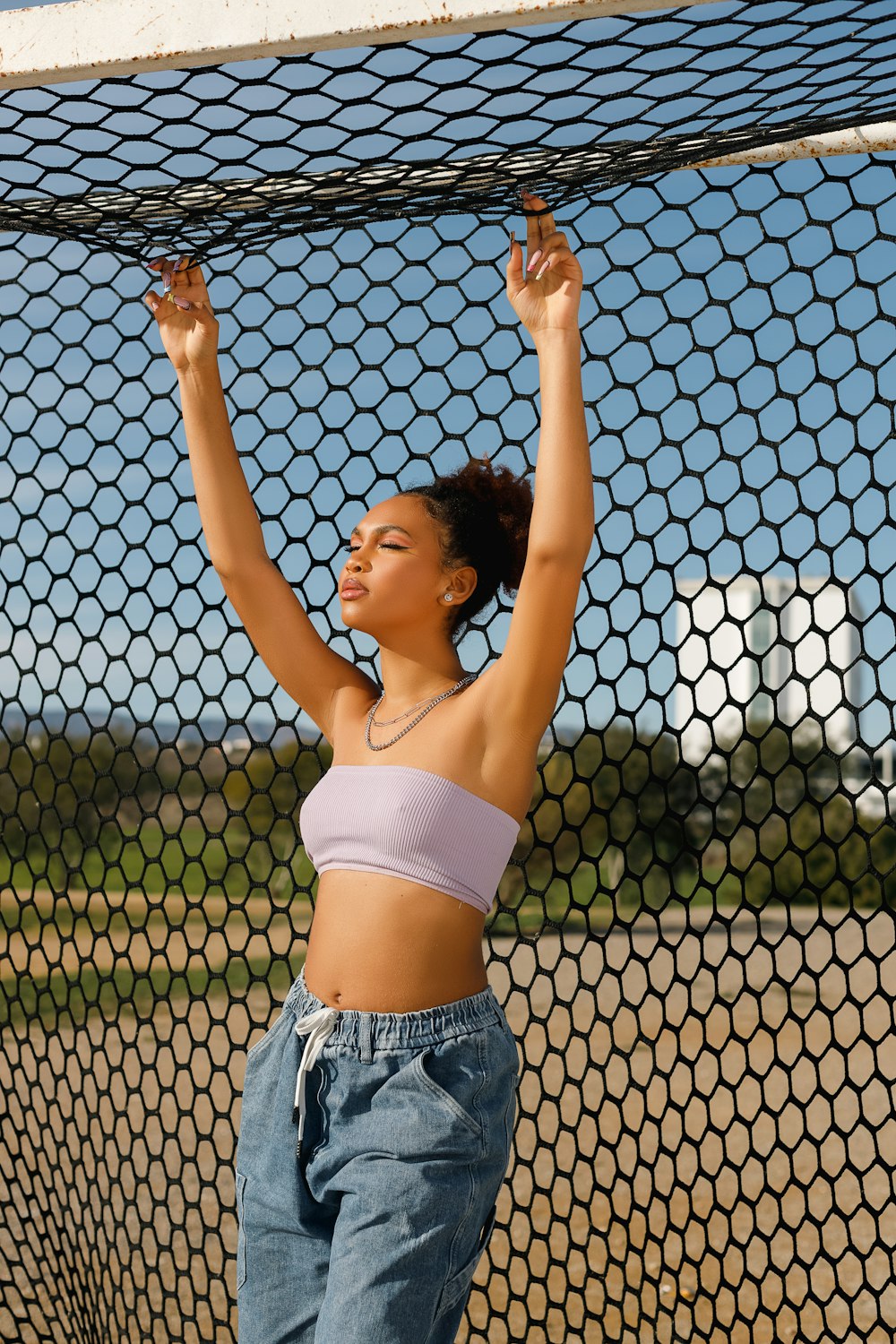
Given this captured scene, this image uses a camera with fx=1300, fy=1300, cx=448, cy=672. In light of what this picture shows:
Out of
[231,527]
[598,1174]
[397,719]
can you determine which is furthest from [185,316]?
[598,1174]

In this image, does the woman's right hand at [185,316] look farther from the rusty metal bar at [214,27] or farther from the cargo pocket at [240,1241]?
the cargo pocket at [240,1241]

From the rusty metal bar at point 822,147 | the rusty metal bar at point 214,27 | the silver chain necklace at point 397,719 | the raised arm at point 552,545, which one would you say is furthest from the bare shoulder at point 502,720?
the rusty metal bar at point 822,147

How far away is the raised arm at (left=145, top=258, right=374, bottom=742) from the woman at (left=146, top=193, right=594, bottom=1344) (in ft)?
0.42

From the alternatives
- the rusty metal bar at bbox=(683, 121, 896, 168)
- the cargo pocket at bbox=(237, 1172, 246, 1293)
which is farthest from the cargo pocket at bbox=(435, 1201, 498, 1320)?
the rusty metal bar at bbox=(683, 121, 896, 168)

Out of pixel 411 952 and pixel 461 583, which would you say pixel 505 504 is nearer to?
pixel 461 583

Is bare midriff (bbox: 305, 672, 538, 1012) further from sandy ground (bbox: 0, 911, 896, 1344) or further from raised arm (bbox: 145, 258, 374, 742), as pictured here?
sandy ground (bbox: 0, 911, 896, 1344)

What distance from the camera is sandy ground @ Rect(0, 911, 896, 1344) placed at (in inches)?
97.5

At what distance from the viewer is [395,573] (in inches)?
66.6

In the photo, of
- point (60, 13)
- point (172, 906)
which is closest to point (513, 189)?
point (60, 13)

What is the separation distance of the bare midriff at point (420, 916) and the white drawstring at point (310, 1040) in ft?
0.10

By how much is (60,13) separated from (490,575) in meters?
1.00

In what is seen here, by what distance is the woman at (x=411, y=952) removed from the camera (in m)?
1.42

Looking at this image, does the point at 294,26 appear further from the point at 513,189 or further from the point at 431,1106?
the point at 431,1106

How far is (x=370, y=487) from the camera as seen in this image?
Answer: 8.54ft
